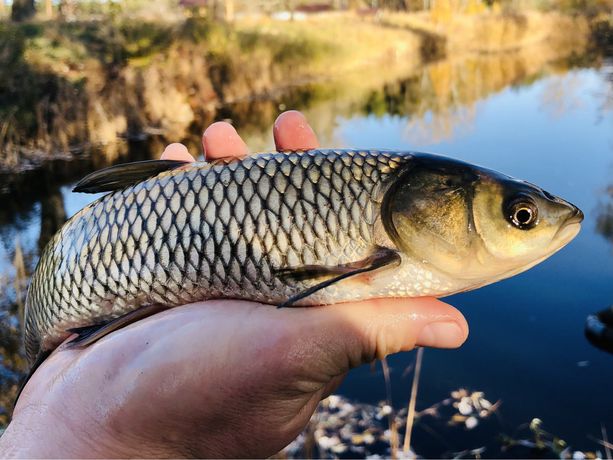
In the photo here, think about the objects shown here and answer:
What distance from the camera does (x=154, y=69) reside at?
13.1m

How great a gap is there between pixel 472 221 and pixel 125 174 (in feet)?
3.39

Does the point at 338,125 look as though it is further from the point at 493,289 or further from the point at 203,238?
the point at 203,238

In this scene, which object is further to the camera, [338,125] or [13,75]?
[338,125]

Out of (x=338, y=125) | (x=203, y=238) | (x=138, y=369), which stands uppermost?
(x=203, y=238)

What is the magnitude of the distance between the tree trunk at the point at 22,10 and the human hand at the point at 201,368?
19138 millimetres

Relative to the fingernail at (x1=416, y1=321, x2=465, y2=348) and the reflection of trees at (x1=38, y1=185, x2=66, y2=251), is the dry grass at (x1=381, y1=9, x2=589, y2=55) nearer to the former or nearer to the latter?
the reflection of trees at (x1=38, y1=185, x2=66, y2=251)

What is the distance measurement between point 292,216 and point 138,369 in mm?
566

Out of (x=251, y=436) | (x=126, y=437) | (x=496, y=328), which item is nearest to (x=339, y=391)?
(x=496, y=328)

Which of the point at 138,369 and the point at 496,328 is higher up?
the point at 138,369

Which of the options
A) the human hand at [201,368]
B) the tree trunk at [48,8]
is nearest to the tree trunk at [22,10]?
the tree trunk at [48,8]

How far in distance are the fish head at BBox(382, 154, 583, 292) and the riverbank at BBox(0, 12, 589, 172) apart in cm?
907

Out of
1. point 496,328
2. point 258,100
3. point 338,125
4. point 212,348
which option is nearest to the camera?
point 212,348

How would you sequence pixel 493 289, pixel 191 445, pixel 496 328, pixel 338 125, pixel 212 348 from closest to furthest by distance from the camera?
pixel 212 348, pixel 191 445, pixel 496 328, pixel 493 289, pixel 338 125

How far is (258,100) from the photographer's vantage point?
49.3 ft
